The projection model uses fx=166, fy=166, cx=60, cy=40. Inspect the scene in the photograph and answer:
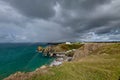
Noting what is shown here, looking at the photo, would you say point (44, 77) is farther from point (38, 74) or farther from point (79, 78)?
point (79, 78)

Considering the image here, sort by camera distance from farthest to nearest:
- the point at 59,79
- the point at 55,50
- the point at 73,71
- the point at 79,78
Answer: the point at 55,50, the point at 73,71, the point at 79,78, the point at 59,79

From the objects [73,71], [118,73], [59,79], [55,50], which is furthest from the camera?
[55,50]

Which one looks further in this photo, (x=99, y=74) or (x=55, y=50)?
Answer: (x=55, y=50)

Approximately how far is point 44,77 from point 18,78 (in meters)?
4.37

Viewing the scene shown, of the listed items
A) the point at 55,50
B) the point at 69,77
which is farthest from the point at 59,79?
the point at 55,50

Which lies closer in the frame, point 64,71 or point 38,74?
point 38,74

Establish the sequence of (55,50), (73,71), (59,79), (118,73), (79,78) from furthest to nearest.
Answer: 1. (55,50)
2. (118,73)
3. (73,71)
4. (79,78)
5. (59,79)

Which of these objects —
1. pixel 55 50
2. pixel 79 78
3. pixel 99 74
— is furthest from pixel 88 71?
pixel 55 50

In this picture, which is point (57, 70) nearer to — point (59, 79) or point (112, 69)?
point (59, 79)

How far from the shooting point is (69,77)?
88.9ft

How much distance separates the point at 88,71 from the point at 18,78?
13.0 metres

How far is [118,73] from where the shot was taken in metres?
34.8

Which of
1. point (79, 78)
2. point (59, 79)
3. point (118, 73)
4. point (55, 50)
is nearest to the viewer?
point (59, 79)

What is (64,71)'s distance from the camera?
94.2ft
